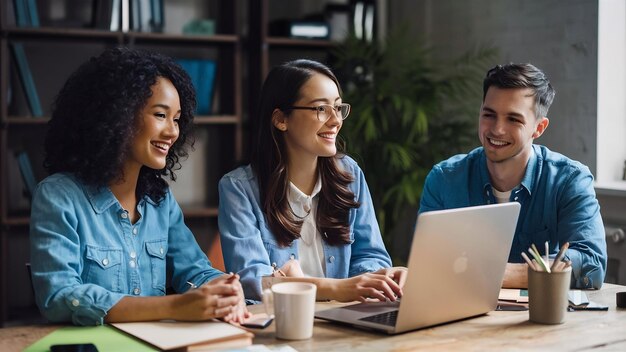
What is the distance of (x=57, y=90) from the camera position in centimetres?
400

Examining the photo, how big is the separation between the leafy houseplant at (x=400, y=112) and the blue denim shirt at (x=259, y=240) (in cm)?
145

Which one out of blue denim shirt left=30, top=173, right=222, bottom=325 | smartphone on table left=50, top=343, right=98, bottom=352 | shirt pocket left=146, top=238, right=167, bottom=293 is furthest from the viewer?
shirt pocket left=146, top=238, right=167, bottom=293

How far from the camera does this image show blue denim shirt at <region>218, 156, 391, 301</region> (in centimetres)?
195

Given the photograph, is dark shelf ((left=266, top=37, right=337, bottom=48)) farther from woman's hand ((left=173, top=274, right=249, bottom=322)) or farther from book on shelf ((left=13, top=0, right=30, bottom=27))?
woman's hand ((left=173, top=274, right=249, bottom=322))

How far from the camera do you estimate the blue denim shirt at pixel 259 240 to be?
6.38ft

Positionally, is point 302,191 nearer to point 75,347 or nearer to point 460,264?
point 460,264

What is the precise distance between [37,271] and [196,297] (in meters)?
0.34

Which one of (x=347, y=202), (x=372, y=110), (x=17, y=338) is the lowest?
(x=17, y=338)

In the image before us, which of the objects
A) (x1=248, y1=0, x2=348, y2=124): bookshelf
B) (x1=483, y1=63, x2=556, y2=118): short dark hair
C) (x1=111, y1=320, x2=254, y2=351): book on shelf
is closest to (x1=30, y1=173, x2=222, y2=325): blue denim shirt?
(x1=111, y1=320, x2=254, y2=351): book on shelf

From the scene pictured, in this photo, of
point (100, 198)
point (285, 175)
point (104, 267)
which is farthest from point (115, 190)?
point (285, 175)

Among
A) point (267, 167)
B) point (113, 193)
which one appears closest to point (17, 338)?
point (113, 193)

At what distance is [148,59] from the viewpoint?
1871 mm

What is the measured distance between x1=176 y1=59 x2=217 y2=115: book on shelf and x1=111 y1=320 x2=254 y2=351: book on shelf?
248 centimetres

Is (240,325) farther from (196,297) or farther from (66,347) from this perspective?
(66,347)
